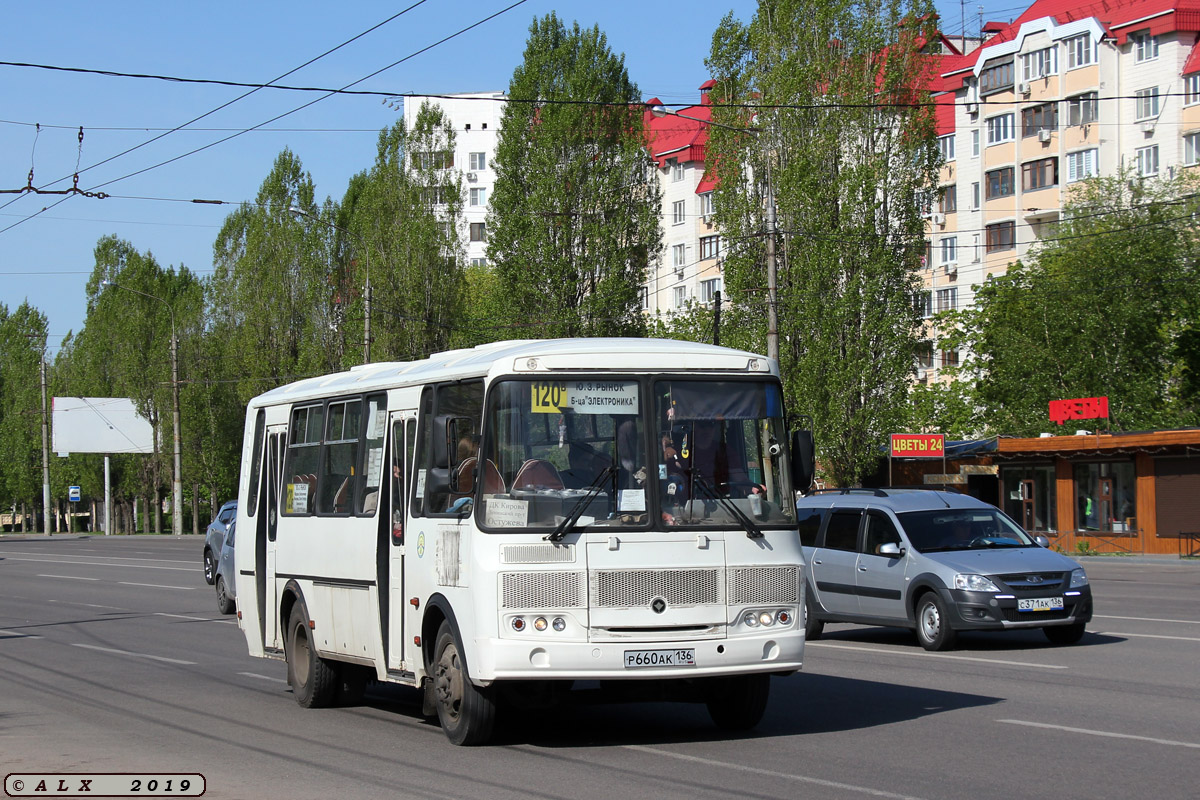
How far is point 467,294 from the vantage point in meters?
61.1

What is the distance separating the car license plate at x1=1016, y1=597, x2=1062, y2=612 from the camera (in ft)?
51.3

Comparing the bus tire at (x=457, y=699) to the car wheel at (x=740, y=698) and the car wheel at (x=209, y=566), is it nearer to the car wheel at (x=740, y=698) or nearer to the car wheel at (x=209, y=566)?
the car wheel at (x=740, y=698)

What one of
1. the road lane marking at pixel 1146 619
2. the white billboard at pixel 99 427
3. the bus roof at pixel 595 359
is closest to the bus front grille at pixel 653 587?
the bus roof at pixel 595 359

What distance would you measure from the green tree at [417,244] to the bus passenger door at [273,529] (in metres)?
43.5

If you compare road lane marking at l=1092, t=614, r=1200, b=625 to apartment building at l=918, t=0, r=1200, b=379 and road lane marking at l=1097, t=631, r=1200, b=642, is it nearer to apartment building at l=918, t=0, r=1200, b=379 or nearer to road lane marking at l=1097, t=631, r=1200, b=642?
road lane marking at l=1097, t=631, r=1200, b=642

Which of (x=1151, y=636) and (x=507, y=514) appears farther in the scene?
(x=1151, y=636)

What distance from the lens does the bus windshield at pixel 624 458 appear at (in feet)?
31.6

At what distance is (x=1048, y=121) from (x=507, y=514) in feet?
212

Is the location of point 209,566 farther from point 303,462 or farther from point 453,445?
point 453,445

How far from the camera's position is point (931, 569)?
637 inches

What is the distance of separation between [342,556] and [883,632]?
9.19 m

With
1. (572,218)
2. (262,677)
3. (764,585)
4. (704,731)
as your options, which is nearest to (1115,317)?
(572,218)

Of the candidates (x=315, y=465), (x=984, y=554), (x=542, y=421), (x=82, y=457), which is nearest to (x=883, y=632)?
(x=984, y=554)

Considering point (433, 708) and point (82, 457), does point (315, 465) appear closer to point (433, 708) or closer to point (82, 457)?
point (433, 708)
